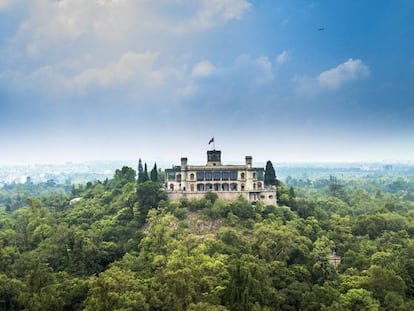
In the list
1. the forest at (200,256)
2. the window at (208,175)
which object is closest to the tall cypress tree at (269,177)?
the forest at (200,256)

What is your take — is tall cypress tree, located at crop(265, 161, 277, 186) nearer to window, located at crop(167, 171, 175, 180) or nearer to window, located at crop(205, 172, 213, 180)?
window, located at crop(205, 172, 213, 180)

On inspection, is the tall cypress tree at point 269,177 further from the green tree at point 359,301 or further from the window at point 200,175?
the green tree at point 359,301

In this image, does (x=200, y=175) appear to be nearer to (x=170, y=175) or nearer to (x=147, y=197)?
(x=170, y=175)

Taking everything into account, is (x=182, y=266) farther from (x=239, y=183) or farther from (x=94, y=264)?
(x=239, y=183)

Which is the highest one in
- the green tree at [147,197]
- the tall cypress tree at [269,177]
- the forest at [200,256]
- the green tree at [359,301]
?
the tall cypress tree at [269,177]

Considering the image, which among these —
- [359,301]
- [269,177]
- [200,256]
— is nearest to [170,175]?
[269,177]

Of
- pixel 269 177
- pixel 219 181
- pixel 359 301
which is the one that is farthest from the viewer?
pixel 269 177

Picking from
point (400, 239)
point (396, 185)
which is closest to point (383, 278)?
point (400, 239)

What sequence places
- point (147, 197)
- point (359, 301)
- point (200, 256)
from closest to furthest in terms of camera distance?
point (359, 301), point (200, 256), point (147, 197)

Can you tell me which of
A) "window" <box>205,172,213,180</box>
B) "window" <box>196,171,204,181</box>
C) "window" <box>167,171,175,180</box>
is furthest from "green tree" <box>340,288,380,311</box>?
"window" <box>167,171,175,180</box>
